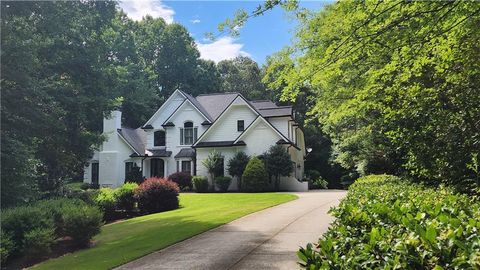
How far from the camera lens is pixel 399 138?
11719mm

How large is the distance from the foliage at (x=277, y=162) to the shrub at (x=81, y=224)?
766 inches

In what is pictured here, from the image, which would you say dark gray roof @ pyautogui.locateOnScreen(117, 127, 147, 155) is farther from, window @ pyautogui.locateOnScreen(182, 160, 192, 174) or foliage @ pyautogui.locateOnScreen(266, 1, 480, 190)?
foliage @ pyautogui.locateOnScreen(266, 1, 480, 190)

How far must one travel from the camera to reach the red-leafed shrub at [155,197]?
20.8 metres

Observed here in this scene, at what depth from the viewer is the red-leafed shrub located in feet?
68.3

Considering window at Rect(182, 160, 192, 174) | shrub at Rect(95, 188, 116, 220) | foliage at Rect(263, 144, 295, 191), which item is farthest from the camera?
window at Rect(182, 160, 192, 174)

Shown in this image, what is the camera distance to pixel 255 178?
29.8 m

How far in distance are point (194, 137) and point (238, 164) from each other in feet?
23.2

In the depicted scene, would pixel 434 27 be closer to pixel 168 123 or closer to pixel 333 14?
pixel 333 14

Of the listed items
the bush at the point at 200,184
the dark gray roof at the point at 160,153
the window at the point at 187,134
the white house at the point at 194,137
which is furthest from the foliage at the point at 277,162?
the dark gray roof at the point at 160,153

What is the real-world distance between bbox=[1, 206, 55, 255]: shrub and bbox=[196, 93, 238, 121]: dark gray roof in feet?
86.1

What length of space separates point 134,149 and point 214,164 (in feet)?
33.2

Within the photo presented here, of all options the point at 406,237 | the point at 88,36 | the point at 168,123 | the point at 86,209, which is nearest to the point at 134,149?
the point at 168,123

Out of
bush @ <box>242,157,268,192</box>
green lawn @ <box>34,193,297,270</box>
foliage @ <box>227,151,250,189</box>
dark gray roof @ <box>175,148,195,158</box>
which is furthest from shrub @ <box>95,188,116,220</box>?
dark gray roof @ <box>175,148,195,158</box>

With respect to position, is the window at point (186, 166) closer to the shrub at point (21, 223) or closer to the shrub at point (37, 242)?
the shrub at point (21, 223)
